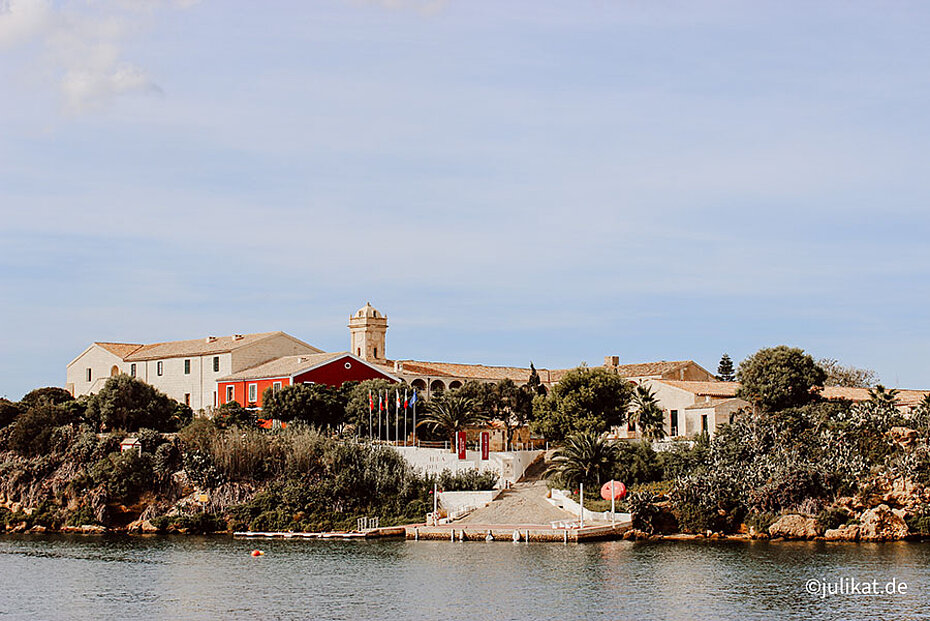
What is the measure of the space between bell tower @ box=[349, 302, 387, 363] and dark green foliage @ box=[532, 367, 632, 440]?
2516 centimetres

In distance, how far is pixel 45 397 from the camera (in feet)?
275

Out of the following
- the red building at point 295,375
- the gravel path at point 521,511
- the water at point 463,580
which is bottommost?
the water at point 463,580

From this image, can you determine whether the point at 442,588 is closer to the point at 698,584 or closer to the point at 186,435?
the point at 698,584

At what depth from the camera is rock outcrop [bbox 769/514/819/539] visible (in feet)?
179

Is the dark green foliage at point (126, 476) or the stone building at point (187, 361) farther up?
the stone building at point (187, 361)

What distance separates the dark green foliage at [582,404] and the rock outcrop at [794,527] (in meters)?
14.5

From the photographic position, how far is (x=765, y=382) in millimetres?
67375

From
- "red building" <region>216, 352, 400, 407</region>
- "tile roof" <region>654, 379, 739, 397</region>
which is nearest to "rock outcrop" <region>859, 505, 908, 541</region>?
"tile roof" <region>654, 379, 739, 397</region>

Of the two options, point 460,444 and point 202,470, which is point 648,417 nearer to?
point 460,444

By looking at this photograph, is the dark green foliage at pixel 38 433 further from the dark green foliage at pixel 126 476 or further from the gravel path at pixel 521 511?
the gravel path at pixel 521 511

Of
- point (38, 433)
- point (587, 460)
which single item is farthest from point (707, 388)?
point (38, 433)

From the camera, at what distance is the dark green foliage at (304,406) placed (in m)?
75.3

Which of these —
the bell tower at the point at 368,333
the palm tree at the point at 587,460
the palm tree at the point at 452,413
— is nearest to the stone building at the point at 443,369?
the bell tower at the point at 368,333

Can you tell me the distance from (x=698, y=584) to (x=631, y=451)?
21.7 m
